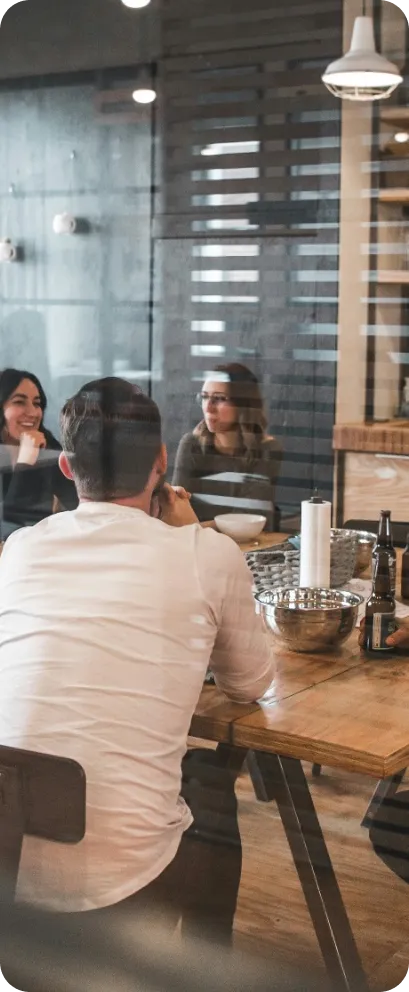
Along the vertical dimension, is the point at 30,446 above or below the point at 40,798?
above

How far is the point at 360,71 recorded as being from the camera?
928mm

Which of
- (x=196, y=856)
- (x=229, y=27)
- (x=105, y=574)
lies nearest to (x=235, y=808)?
(x=196, y=856)

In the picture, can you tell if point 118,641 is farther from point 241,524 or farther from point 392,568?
point 392,568

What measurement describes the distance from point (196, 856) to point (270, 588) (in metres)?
0.30

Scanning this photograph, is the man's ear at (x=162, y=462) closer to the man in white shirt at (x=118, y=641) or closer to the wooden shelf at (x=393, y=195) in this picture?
the man in white shirt at (x=118, y=641)

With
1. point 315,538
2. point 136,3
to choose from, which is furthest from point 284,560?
point 136,3

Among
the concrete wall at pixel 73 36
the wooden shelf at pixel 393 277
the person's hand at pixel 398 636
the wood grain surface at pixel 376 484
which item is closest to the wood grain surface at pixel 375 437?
the wood grain surface at pixel 376 484

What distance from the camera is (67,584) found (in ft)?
3.64

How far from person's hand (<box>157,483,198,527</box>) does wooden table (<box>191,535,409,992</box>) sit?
8cm

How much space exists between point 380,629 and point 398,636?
0.07ft

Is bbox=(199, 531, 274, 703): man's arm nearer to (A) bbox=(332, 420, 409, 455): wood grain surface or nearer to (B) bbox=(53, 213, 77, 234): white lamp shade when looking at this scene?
(A) bbox=(332, 420, 409, 455): wood grain surface

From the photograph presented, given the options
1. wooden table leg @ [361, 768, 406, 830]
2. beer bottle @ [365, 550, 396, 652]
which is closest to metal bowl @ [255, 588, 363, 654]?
beer bottle @ [365, 550, 396, 652]

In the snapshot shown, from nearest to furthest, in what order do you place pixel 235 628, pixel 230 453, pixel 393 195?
pixel 393 195
pixel 230 453
pixel 235 628

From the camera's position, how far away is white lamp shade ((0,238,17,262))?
3.75ft
